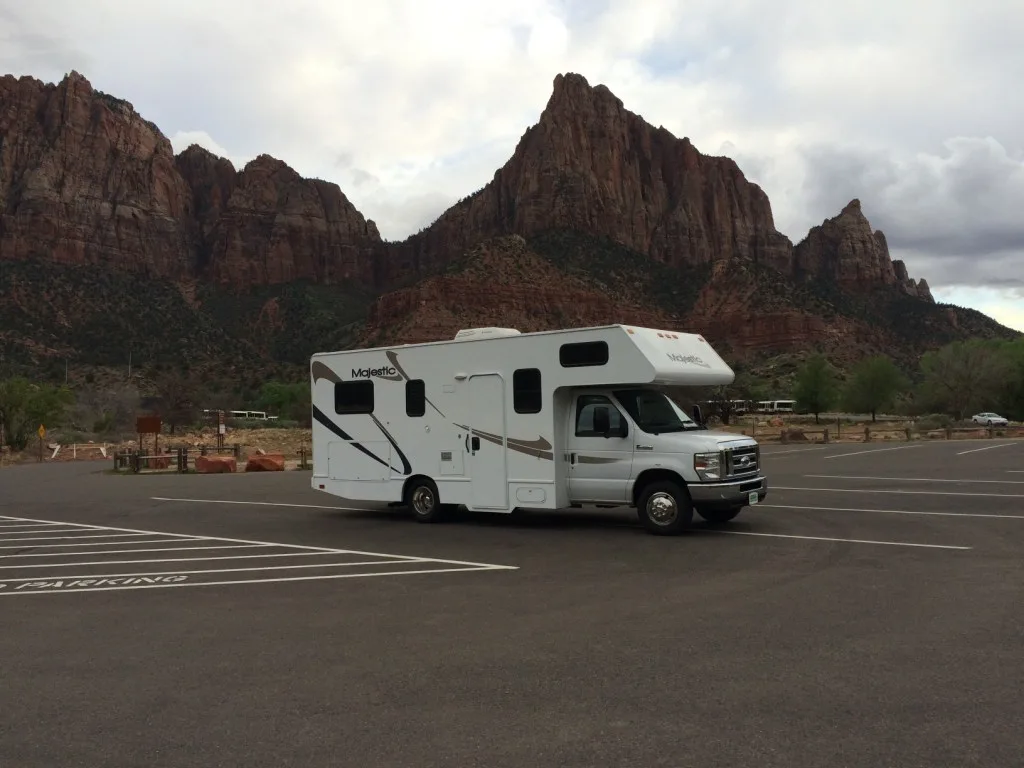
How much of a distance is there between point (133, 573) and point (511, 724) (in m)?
7.20

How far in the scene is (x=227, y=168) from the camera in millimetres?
174500

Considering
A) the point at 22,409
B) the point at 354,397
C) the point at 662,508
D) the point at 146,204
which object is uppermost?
the point at 146,204

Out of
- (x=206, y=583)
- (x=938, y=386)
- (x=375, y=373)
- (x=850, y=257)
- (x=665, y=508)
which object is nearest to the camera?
(x=206, y=583)

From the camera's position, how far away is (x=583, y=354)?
508 inches

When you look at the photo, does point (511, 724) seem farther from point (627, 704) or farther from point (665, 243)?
point (665, 243)

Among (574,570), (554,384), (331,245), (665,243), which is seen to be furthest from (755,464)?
(331,245)

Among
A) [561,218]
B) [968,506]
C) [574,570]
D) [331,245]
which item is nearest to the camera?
[574,570]

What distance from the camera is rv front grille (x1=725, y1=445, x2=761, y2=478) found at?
1214 cm

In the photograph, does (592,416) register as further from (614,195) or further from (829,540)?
(614,195)

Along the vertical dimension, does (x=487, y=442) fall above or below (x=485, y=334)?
below

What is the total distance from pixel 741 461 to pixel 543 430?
9.67ft

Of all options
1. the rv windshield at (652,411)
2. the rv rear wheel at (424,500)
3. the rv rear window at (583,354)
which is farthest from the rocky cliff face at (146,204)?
the rv windshield at (652,411)

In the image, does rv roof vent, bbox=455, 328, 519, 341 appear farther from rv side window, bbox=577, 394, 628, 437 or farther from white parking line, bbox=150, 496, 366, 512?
white parking line, bbox=150, 496, 366, 512

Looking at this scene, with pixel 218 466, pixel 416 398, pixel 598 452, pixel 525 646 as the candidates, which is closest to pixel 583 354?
pixel 598 452
